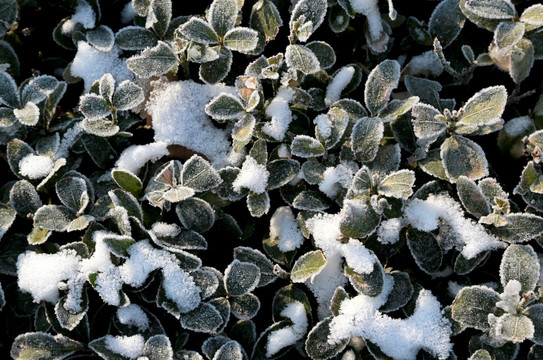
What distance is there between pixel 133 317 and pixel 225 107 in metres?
0.59

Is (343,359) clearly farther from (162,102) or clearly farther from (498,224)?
(162,102)

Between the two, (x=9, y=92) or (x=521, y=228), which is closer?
(x=521, y=228)

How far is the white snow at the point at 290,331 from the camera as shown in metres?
1.47

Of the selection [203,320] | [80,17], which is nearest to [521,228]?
[203,320]

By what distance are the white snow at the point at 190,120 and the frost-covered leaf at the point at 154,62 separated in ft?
0.31

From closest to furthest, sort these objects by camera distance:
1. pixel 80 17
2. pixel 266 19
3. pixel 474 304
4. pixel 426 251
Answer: pixel 474 304, pixel 426 251, pixel 266 19, pixel 80 17

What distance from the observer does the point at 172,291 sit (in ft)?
4.75

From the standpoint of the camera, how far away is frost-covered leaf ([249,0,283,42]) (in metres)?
1.68

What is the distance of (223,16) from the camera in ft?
5.32

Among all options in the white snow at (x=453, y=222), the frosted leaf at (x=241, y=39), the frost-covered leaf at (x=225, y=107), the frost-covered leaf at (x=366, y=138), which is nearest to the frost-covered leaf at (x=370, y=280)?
the white snow at (x=453, y=222)

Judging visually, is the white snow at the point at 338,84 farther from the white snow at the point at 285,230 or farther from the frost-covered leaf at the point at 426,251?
the frost-covered leaf at the point at 426,251

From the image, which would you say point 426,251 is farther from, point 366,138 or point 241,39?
point 241,39

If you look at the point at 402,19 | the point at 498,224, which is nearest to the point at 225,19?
the point at 402,19

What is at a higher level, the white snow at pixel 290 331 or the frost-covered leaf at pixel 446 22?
the frost-covered leaf at pixel 446 22
